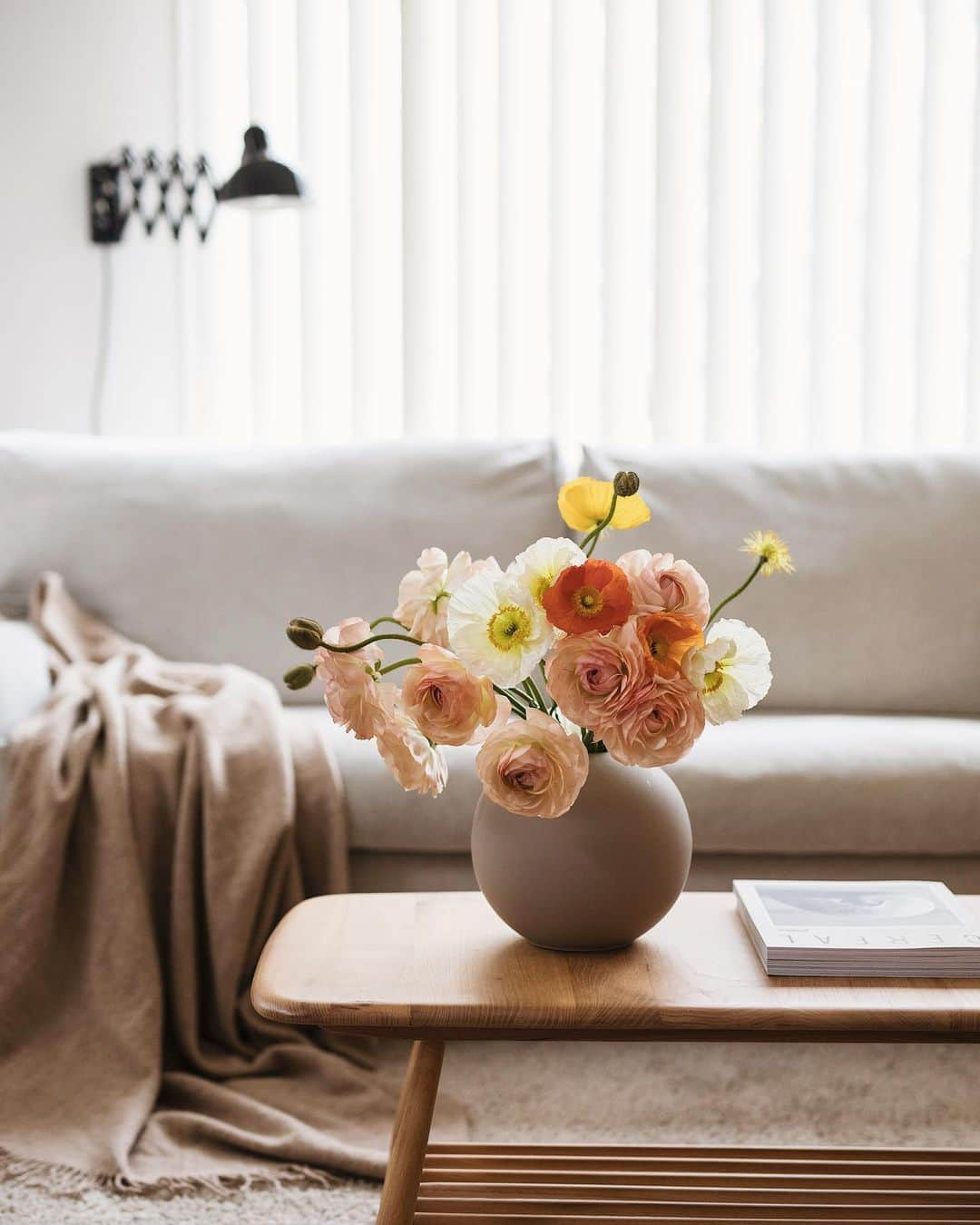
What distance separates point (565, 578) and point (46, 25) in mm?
2635

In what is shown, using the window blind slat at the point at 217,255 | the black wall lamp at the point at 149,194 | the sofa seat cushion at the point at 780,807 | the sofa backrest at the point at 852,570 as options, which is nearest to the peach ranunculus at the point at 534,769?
the sofa seat cushion at the point at 780,807

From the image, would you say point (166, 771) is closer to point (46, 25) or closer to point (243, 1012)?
point (243, 1012)

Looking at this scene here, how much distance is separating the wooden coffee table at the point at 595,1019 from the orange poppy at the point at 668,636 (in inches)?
9.9

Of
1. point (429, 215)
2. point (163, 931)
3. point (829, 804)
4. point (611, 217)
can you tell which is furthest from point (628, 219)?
point (163, 931)

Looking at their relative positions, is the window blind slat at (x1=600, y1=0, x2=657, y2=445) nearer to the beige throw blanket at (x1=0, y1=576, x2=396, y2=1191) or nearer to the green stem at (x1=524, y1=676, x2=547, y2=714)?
the beige throw blanket at (x1=0, y1=576, x2=396, y2=1191)

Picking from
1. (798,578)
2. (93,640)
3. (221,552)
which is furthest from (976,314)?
(93,640)

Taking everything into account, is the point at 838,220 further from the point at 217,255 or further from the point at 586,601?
the point at 586,601

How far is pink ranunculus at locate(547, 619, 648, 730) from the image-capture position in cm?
93

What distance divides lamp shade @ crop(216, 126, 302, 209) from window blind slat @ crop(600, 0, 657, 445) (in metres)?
0.77

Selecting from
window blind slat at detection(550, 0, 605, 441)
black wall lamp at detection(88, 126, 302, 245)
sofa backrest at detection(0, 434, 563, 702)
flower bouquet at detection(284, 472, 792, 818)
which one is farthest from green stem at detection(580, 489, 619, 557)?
black wall lamp at detection(88, 126, 302, 245)

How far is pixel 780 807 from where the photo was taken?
1.78 metres

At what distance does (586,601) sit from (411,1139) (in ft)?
1.65

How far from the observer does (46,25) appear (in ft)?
9.62

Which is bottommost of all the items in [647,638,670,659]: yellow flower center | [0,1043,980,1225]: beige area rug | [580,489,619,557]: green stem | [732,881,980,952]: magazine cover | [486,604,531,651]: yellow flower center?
[0,1043,980,1225]: beige area rug
